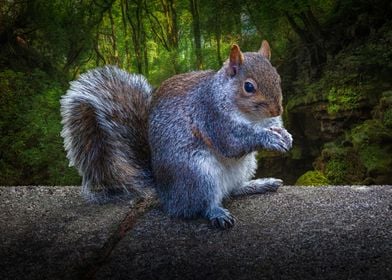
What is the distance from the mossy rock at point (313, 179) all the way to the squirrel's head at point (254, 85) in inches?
82.0

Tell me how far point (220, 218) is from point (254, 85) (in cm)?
46

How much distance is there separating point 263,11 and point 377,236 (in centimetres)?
269

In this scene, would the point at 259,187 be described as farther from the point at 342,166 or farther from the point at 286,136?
the point at 342,166

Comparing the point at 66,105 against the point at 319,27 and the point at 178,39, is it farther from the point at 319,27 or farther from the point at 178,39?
the point at 319,27

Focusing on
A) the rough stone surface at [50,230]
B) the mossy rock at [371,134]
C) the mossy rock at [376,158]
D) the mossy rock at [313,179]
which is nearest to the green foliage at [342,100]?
the mossy rock at [371,134]

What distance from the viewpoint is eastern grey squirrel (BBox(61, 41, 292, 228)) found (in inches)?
62.1

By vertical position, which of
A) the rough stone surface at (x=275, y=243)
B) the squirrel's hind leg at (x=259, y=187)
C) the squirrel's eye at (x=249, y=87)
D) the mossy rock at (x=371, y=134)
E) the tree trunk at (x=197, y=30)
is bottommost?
the rough stone surface at (x=275, y=243)

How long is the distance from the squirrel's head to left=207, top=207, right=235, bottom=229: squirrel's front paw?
341 mm

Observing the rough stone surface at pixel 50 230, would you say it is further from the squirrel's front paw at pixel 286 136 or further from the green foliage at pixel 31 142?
the green foliage at pixel 31 142

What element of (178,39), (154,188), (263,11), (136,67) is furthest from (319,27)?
(154,188)

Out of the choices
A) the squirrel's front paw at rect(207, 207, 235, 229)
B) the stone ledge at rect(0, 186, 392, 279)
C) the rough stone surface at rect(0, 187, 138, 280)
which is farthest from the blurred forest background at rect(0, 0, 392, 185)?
the squirrel's front paw at rect(207, 207, 235, 229)

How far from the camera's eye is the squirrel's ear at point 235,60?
1535 mm

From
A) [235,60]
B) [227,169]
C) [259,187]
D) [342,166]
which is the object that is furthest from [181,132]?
[342,166]

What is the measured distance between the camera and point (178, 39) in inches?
151
